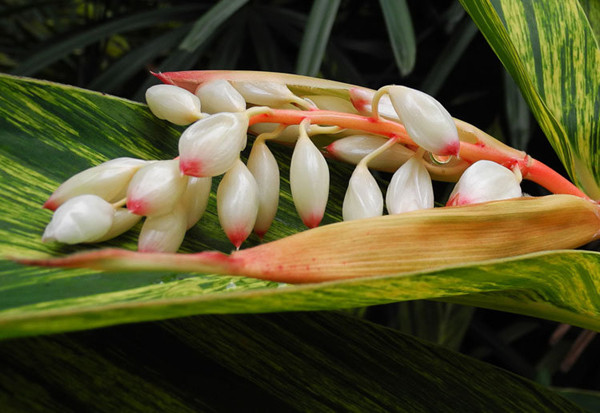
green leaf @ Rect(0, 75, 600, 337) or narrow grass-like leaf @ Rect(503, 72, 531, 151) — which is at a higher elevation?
narrow grass-like leaf @ Rect(503, 72, 531, 151)

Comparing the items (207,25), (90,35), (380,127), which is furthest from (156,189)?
(90,35)

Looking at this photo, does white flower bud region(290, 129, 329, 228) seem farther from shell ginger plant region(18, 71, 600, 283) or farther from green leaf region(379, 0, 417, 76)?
green leaf region(379, 0, 417, 76)

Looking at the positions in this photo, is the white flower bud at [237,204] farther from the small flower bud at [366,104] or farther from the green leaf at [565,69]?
the green leaf at [565,69]

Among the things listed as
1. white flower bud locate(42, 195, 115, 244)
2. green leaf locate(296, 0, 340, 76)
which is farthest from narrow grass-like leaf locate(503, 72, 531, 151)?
white flower bud locate(42, 195, 115, 244)

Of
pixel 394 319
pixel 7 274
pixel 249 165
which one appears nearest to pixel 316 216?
pixel 249 165

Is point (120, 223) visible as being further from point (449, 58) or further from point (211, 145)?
point (449, 58)

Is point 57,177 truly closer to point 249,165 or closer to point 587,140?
point 249,165
